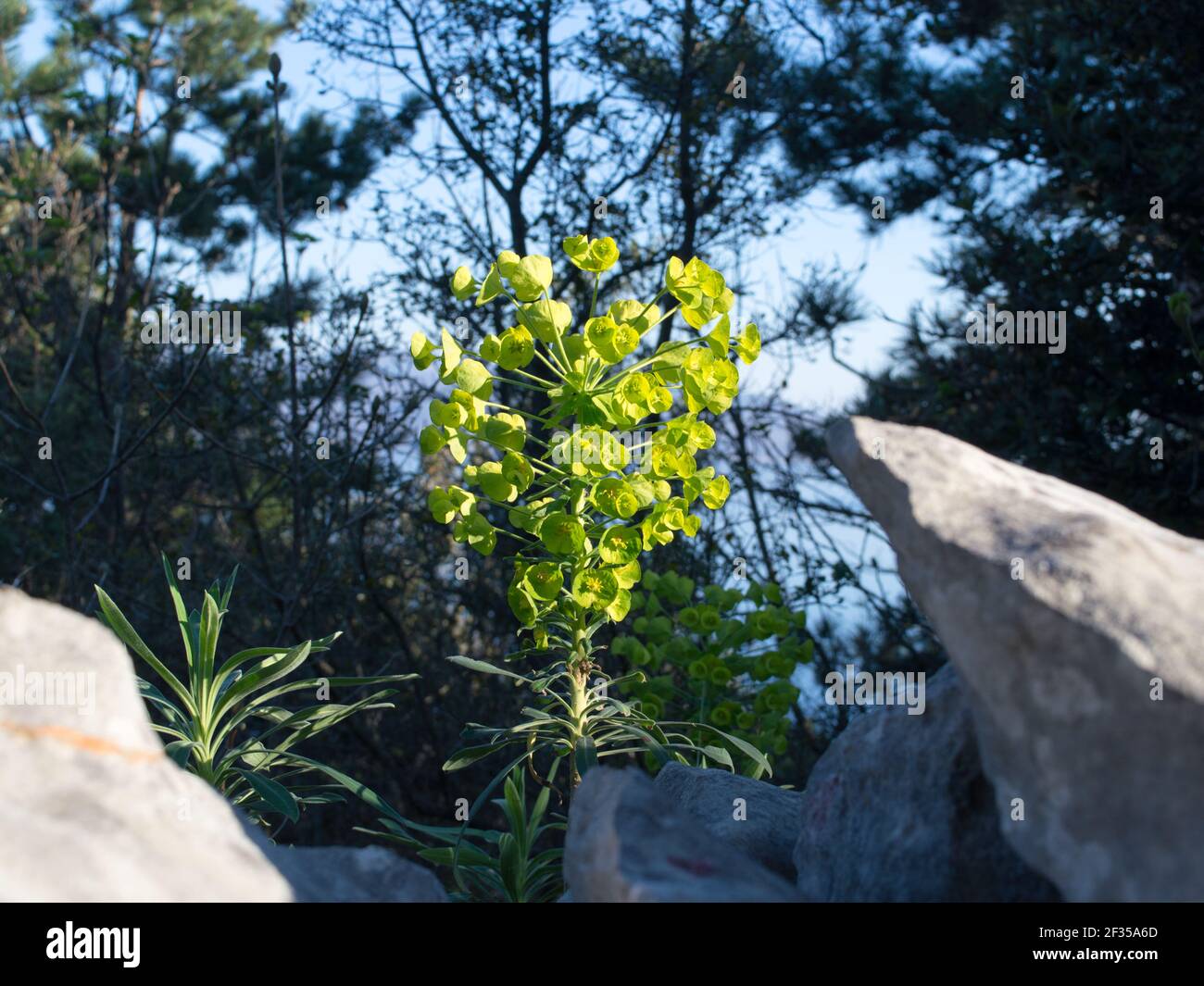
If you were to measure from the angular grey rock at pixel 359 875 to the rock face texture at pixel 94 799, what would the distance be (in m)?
0.01

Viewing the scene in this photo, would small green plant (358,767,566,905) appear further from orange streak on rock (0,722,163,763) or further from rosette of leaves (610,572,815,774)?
rosette of leaves (610,572,815,774)

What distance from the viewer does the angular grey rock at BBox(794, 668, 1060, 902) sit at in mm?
1889

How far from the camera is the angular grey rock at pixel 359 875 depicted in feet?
5.98

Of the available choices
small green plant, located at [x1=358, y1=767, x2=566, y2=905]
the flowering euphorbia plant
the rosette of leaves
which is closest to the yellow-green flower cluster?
the flowering euphorbia plant

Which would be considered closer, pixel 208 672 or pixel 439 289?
pixel 208 672

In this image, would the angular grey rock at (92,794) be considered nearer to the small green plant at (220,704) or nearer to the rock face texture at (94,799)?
the rock face texture at (94,799)

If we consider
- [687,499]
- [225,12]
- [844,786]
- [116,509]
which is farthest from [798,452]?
[225,12]

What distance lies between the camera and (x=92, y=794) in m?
1.51

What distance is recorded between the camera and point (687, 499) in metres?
2.53

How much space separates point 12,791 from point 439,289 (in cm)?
483

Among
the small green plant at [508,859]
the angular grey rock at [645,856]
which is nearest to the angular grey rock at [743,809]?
the small green plant at [508,859]

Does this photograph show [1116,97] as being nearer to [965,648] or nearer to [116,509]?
[965,648]

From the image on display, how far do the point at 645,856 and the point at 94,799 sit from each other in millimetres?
736

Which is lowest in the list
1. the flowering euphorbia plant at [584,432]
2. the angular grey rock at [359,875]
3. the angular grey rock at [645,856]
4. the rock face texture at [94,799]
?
the angular grey rock at [359,875]
